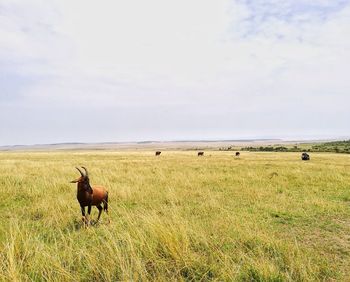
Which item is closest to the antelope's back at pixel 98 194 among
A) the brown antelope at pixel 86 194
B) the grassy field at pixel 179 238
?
the brown antelope at pixel 86 194

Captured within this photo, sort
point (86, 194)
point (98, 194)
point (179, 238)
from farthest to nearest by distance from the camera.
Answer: point (98, 194), point (86, 194), point (179, 238)

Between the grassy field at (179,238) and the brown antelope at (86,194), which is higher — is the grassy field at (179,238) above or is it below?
below

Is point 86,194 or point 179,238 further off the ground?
point 86,194

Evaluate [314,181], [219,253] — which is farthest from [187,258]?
[314,181]

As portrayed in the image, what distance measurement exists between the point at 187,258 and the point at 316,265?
1.89 meters

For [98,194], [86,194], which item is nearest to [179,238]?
[86,194]

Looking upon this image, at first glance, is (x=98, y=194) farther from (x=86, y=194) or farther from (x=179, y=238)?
(x=179, y=238)

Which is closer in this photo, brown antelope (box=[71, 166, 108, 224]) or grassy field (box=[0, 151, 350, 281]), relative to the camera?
grassy field (box=[0, 151, 350, 281])

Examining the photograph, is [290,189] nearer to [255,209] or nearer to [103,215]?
[255,209]

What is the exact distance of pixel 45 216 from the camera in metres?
9.30

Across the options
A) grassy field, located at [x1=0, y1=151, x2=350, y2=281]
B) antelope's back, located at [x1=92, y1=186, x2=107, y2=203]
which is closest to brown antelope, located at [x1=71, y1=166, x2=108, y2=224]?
antelope's back, located at [x1=92, y1=186, x2=107, y2=203]

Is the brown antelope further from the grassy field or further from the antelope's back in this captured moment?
the grassy field

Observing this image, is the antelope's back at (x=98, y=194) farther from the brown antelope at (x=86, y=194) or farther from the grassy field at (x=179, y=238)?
the grassy field at (x=179, y=238)

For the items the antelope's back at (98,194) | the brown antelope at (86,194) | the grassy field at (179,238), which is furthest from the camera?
the antelope's back at (98,194)
